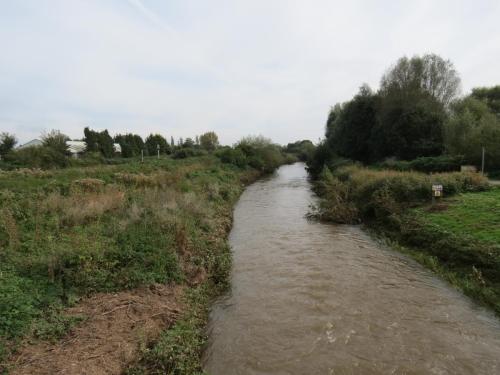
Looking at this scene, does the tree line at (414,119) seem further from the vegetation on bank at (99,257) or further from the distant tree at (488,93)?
the vegetation on bank at (99,257)

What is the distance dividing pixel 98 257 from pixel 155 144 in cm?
5983

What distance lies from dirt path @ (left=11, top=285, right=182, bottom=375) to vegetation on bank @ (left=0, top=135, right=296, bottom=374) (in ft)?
0.70

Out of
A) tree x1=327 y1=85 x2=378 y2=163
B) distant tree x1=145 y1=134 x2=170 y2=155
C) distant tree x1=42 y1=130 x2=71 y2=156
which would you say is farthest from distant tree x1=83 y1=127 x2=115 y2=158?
tree x1=327 y1=85 x2=378 y2=163

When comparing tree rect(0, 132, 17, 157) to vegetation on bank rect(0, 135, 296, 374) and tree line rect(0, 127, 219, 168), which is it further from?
vegetation on bank rect(0, 135, 296, 374)

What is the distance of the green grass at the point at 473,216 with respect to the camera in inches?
371

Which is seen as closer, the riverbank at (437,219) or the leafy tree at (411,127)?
the riverbank at (437,219)

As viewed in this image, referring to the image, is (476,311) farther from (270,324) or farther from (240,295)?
(240,295)

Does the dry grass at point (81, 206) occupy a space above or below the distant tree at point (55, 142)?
below

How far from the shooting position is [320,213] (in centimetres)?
1664

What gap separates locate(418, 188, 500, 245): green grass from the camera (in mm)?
9414

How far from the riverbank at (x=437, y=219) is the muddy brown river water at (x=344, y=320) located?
2.01ft

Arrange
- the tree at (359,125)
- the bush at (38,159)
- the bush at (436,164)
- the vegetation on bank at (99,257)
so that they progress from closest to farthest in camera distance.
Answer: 1. the vegetation on bank at (99,257)
2. the bush at (436,164)
3. the bush at (38,159)
4. the tree at (359,125)

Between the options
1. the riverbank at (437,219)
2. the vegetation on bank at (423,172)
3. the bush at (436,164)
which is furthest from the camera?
the bush at (436,164)

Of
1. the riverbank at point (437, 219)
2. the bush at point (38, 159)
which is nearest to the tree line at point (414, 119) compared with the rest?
the riverbank at point (437, 219)
